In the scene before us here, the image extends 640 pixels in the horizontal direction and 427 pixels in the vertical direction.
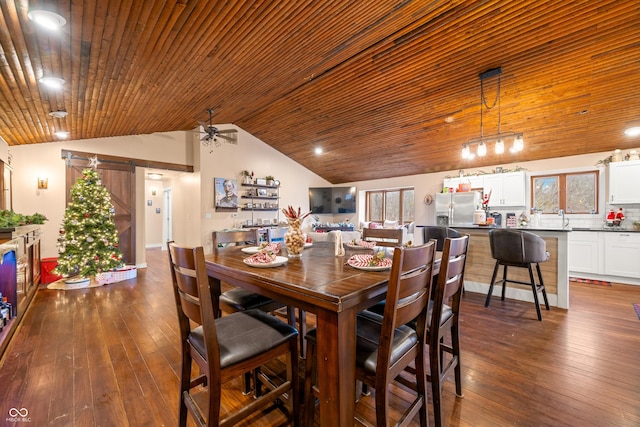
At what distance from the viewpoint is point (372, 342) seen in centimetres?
123

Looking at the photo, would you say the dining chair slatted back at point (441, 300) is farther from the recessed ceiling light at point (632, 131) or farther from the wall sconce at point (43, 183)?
the wall sconce at point (43, 183)

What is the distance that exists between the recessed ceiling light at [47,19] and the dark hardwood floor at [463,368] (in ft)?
8.00

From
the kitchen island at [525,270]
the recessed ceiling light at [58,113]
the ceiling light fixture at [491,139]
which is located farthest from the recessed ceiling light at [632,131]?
the recessed ceiling light at [58,113]

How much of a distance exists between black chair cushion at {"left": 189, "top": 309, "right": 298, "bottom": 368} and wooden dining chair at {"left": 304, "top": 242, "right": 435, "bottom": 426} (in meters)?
0.18

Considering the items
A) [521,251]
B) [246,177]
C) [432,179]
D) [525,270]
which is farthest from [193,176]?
[525,270]

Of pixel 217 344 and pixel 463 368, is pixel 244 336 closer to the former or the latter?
pixel 217 344

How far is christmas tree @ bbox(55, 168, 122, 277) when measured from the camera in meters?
4.15

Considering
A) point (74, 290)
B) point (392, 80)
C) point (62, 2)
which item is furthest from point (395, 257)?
point (74, 290)

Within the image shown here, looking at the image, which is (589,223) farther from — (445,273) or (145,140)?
(145,140)

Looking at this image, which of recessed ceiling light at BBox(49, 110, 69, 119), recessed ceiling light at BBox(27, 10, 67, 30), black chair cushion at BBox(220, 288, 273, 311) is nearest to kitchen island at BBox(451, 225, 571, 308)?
black chair cushion at BBox(220, 288, 273, 311)

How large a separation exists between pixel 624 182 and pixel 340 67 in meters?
5.17

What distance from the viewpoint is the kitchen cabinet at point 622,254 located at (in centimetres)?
423

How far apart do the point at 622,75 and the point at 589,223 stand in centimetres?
280

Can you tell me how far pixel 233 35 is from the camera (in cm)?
249
